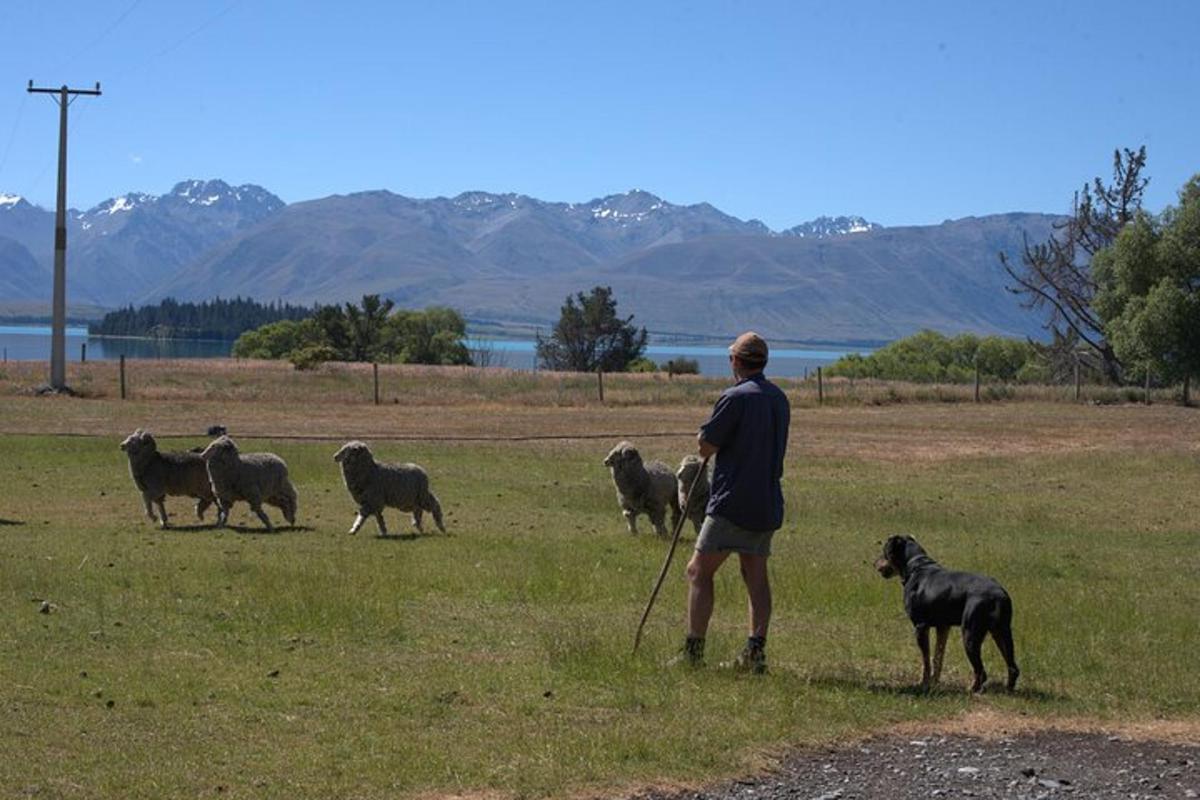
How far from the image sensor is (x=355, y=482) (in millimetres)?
23750

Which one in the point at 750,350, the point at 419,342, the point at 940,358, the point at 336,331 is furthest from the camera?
the point at 940,358

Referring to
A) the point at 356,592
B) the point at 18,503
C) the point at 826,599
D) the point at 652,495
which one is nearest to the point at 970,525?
the point at 652,495

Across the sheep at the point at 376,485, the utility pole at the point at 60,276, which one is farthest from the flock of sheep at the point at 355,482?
the utility pole at the point at 60,276

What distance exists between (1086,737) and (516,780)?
4310 mm

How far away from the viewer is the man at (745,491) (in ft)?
41.2

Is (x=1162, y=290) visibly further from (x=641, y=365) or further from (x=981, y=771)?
(x=641, y=365)

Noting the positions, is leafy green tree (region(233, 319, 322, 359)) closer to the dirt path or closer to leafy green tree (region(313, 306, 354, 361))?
leafy green tree (region(313, 306, 354, 361))

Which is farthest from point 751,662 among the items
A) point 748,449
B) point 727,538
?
point 748,449

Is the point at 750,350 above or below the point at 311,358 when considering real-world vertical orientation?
above

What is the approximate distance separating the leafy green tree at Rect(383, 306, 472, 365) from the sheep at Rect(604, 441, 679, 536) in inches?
4271

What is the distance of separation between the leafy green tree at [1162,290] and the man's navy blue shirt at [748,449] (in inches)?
2009

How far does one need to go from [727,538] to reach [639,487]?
37.6 ft

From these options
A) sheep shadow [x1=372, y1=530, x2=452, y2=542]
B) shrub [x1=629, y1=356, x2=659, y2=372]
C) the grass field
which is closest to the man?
the grass field

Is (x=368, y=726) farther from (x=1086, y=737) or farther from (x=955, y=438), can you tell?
(x=955, y=438)
